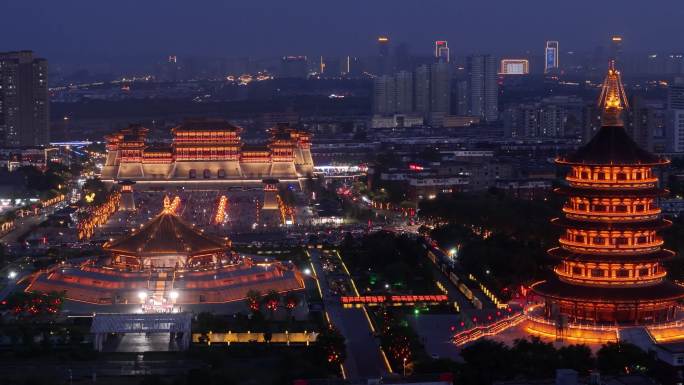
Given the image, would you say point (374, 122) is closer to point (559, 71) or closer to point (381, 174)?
point (559, 71)

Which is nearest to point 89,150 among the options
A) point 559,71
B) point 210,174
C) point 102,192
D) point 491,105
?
point 210,174

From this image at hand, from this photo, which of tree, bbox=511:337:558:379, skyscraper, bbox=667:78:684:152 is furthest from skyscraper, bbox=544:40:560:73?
tree, bbox=511:337:558:379

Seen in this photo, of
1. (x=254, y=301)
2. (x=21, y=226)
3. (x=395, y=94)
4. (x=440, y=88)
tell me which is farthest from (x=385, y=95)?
(x=254, y=301)

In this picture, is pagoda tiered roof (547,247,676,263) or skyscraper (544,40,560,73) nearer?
pagoda tiered roof (547,247,676,263)

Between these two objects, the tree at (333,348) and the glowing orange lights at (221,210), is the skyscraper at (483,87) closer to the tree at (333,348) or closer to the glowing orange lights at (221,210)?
the glowing orange lights at (221,210)

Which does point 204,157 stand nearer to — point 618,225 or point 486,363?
point 618,225

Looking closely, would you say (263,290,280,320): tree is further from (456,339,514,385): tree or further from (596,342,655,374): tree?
(596,342,655,374): tree

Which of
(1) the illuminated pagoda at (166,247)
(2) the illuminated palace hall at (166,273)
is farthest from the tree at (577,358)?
(1) the illuminated pagoda at (166,247)
